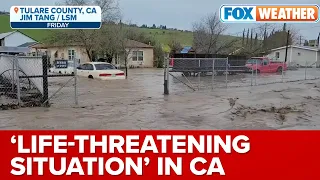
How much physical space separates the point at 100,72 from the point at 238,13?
9876mm

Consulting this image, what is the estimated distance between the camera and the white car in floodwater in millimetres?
20672

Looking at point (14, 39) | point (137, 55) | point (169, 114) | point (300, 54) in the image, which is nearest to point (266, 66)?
point (137, 55)

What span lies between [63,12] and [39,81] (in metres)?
6.75

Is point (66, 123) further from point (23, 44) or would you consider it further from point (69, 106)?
point (23, 44)

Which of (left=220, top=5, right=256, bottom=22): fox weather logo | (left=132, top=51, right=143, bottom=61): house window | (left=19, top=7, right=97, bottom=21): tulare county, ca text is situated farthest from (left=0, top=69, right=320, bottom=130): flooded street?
(left=132, top=51, right=143, bottom=61): house window

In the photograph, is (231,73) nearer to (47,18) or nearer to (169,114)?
(47,18)

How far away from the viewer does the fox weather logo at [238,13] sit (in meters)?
14.0

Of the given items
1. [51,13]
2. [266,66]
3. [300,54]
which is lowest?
[266,66]

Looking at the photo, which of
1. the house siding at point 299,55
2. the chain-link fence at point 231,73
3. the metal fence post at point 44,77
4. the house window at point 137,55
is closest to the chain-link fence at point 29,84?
the metal fence post at point 44,77

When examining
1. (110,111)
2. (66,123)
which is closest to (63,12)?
(110,111)

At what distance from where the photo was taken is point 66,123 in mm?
8156

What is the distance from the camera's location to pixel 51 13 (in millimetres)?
15969

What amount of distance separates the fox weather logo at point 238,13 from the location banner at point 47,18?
268 inches

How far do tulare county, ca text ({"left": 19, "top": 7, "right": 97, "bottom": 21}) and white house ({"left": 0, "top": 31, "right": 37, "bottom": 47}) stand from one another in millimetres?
45334
